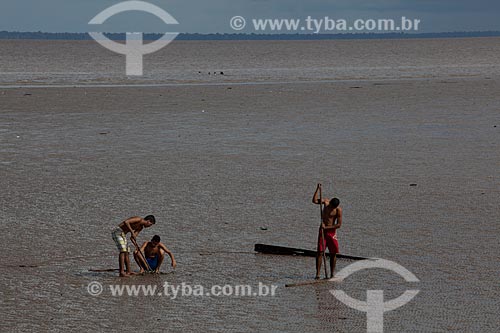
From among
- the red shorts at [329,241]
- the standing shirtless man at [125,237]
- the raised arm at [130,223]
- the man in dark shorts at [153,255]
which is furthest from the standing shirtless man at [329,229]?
the raised arm at [130,223]

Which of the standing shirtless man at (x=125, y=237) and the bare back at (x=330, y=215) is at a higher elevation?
the bare back at (x=330, y=215)

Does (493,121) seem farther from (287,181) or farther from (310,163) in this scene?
(287,181)

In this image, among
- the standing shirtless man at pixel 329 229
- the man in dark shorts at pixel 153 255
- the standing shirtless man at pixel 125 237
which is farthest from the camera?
the man in dark shorts at pixel 153 255

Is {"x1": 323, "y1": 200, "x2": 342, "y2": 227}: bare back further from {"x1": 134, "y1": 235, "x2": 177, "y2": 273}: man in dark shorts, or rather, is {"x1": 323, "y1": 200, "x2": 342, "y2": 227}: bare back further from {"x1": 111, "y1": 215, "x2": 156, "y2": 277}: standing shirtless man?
{"x1": 111, "y1": 215, "x2": 156, "y2": 277}: standing shirtless man

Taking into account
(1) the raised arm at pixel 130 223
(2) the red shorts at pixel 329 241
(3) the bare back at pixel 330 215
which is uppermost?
(3) the bare back at pixel 330 215

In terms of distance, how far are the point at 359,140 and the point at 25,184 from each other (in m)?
8.33

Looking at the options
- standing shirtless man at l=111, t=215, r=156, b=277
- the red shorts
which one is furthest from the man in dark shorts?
the red shorts

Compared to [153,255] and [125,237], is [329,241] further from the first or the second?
[125,237]

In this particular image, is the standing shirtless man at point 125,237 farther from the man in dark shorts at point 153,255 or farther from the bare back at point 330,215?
the bare back at point 330,215

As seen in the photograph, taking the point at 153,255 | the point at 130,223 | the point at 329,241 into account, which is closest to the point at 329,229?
the point at 329,241

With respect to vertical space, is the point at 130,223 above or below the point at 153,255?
above

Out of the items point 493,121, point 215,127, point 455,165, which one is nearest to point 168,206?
point 455,165

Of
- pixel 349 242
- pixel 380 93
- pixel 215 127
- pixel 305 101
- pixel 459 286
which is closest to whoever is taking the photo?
pixel 459 286

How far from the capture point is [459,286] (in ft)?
33.1
